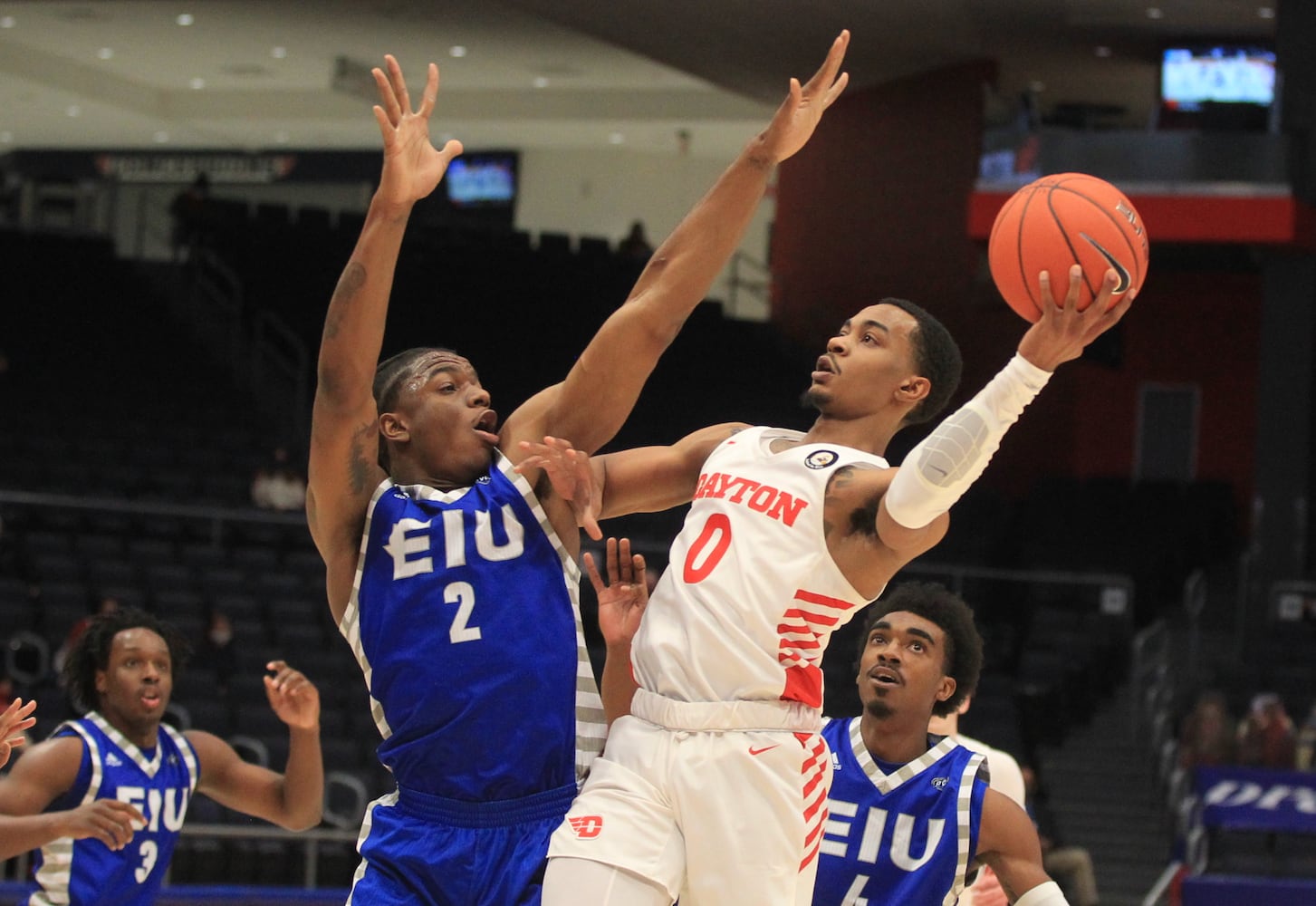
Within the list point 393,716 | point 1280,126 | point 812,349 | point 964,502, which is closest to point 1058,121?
point 1280,126

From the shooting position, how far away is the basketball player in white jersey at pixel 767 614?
3.64 meters

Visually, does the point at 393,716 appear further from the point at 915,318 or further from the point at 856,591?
the point at 915,318

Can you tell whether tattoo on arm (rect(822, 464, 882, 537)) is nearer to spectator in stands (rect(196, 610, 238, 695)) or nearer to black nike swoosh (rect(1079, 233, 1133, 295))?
black nike swoosh (rect(1079, 233, 1133, 295))

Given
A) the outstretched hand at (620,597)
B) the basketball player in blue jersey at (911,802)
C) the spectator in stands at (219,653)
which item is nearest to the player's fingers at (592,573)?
the outstretched hand at (620,597)

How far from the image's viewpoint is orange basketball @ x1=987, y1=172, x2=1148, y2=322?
3811 mm

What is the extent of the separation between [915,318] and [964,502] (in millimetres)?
14249

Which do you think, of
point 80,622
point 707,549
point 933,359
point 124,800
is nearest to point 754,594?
point 707,549

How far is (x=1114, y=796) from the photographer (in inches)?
551

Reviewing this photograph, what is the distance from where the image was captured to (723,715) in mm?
3854

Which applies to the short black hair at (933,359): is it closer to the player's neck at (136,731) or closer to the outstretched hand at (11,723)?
the outstretched hand at (11,723)

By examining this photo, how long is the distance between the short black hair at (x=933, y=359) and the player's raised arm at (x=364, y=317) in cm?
111

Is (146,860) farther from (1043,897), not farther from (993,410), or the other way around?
(993,410)

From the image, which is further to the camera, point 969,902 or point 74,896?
point 74,896

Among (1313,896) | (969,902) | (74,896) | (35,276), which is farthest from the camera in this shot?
(35,276)
